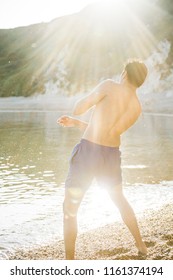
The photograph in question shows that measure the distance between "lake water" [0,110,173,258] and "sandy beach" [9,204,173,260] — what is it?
691 mm

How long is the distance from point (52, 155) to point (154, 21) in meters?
66.6

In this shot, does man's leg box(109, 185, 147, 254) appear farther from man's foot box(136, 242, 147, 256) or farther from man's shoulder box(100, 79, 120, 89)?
man's shoulder box(100, 79, 120, 89)

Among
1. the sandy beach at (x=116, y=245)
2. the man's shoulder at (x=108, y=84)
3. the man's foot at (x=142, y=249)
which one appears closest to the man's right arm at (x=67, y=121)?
the man's shoulder at (x=108, y=84)

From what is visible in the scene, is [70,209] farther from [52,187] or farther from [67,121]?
[52,187]

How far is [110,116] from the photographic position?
557cm

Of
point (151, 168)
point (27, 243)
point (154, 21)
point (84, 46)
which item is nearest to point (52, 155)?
point (151, 168)

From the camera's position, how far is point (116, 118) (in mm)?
5609

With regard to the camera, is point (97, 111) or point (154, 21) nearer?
point (97, 111)

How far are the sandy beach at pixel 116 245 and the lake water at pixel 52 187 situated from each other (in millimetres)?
691

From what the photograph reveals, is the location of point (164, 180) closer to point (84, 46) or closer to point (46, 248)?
point (46, 248)

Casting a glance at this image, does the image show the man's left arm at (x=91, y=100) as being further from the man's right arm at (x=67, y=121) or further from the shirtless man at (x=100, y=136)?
the man's right arm at (x=67, y=121)

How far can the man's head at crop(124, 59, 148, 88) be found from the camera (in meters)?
5.57

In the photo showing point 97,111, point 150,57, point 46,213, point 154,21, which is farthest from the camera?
point 154,21

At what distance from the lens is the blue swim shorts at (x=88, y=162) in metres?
5.55
